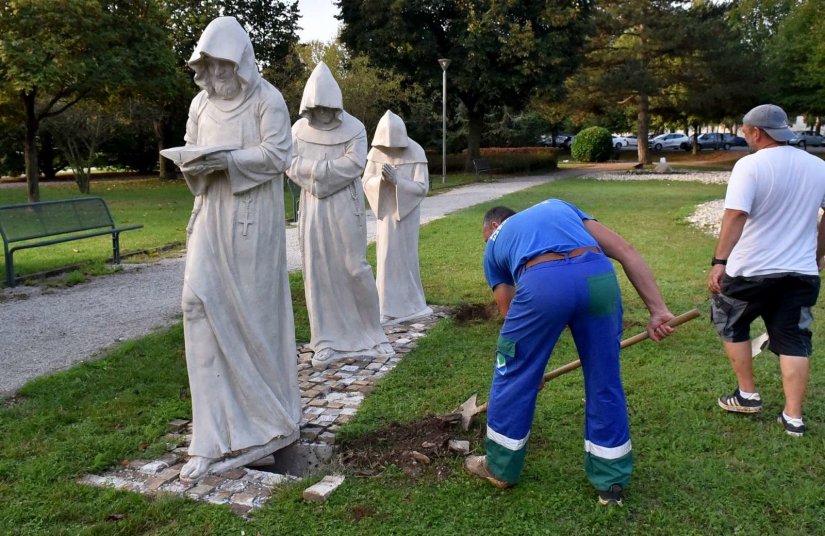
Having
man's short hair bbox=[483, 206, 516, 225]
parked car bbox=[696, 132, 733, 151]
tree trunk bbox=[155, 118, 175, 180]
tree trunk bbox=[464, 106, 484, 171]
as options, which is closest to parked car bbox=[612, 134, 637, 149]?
parked car bbox=[696, 132, 733, 151]

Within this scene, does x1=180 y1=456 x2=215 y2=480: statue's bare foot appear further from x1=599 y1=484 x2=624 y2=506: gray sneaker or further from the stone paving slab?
x1=599 y1=484 x2=624 y2=506: gray sneaker

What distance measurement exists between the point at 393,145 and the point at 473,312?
205cm

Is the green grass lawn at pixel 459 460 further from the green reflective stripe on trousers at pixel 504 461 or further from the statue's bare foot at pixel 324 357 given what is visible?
the statue's bare foot at pixel 324 357

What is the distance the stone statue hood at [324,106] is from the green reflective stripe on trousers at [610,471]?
3.76m

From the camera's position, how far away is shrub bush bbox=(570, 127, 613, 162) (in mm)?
40469

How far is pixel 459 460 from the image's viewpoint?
13.7ft

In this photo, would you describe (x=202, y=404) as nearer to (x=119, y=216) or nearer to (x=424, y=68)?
(x=119, y=216)

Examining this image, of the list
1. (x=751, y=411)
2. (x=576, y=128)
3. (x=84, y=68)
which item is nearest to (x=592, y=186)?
(x=84, y=68)

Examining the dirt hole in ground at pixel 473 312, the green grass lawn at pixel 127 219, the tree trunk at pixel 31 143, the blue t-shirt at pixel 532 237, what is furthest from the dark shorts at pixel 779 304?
the tree trunk at pixel 31 143

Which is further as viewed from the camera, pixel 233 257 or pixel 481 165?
pixel 481 165

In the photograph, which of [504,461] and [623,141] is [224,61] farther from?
[623,141]

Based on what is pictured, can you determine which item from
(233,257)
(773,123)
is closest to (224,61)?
(233,257)

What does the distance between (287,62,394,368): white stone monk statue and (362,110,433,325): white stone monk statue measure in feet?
3.92

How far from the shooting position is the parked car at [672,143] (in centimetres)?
5047
